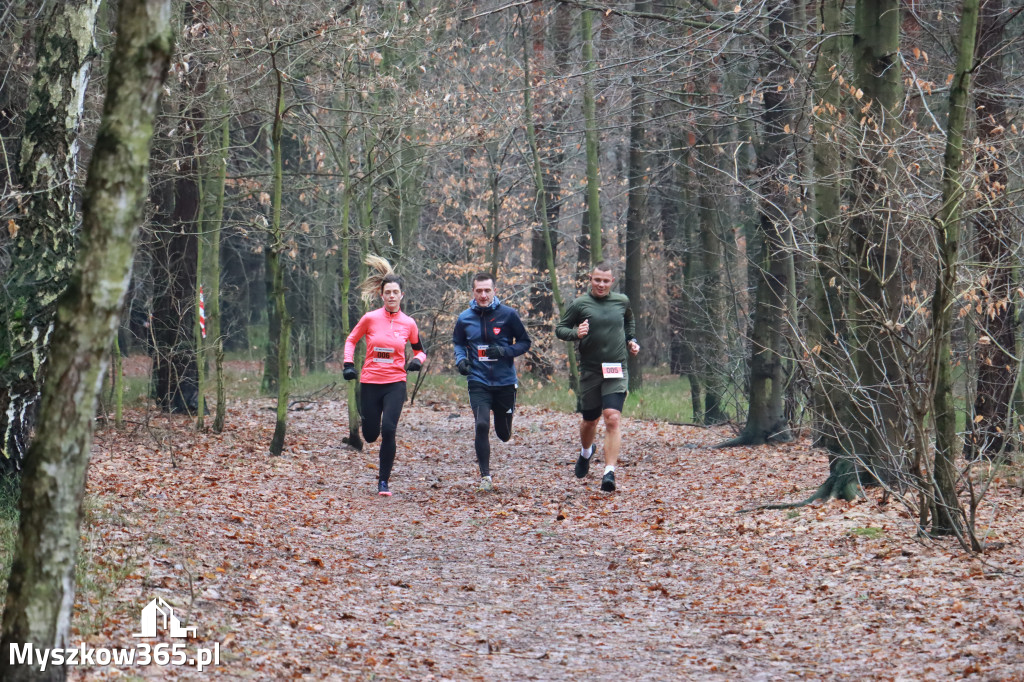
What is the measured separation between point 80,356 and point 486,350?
7.67m

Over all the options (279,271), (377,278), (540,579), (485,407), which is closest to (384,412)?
(485,407)

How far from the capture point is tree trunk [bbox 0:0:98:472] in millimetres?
7371

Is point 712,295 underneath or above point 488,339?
above

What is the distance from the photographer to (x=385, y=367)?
34.9 feet

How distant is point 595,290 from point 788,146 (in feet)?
16.6

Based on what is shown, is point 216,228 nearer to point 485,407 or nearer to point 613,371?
point 485,407

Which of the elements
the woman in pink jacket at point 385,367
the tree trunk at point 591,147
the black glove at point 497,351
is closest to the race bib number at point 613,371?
→ the black glove at point 497,351

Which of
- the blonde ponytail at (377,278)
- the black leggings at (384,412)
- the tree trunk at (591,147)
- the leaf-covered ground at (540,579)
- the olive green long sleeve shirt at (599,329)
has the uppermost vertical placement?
the tree trunk at (591,147)

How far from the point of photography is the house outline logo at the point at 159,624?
4914mm

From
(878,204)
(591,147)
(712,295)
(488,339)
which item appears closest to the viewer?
(878,204)

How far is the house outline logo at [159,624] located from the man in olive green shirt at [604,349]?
5979 mm

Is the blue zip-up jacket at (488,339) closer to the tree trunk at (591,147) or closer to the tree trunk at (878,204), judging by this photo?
the tree trunk at (878,204)

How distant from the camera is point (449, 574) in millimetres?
7305

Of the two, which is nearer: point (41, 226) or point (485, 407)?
point (41, 226)
